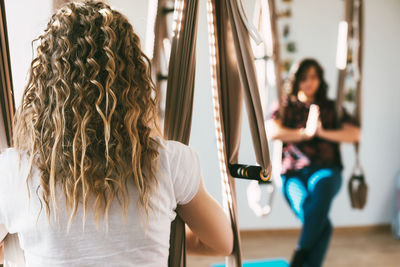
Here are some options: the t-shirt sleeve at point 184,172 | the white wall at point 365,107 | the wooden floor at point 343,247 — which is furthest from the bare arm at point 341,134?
the t-shirt sleeve at point 184,172

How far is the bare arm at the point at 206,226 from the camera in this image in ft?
2.99

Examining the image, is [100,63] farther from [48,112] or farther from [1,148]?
[1,148]

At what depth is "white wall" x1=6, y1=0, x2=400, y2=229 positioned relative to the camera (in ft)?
12.1

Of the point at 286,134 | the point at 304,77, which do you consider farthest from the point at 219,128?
the point at 304,77

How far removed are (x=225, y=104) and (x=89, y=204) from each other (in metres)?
0.45

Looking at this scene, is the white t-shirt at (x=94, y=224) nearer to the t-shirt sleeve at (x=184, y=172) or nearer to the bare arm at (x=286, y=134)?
the t-shirt sleeve at (x=184, y=172)

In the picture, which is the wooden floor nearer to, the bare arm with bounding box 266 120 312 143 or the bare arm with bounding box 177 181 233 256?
the bare arm with bounding box 266 120 312 143

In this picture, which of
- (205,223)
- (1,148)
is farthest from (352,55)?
(1,148)

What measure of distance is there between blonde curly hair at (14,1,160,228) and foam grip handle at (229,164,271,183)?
287mm

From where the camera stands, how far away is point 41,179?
0.78 meters

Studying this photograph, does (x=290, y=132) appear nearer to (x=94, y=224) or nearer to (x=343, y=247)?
(x=343, y=247)

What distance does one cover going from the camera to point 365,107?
159 inches

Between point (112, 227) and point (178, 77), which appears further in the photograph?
point (178, 77)

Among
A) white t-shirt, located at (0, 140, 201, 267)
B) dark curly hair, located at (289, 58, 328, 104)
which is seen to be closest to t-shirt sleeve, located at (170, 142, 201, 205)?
white t-shirt, located at (0, 140, 201, 267)
